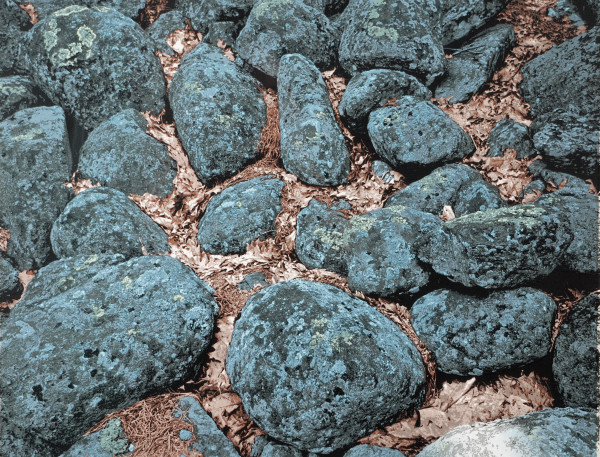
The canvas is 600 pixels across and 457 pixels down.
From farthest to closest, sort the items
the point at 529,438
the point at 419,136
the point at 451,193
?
the point at 419,136 < the point at 451,193 < the point at 529,438

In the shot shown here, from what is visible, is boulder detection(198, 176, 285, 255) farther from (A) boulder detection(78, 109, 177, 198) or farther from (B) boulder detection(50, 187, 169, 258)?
(A) boulder detection(78, 109, 177, 198)

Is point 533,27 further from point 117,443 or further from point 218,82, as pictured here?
point 117,443

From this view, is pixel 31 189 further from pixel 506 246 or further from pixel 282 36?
pixel 506 246

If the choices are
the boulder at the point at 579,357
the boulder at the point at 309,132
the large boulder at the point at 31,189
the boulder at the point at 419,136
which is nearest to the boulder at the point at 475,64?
the boulder at the point at 419,136

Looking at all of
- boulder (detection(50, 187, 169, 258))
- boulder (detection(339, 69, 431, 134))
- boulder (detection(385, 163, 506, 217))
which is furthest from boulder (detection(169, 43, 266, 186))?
boulder (detection(385, 163, 506, 217))

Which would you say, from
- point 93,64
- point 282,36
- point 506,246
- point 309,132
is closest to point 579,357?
point 506,246

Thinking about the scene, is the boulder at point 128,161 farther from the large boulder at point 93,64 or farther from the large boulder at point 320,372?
the large boulder at point 320,372
